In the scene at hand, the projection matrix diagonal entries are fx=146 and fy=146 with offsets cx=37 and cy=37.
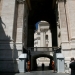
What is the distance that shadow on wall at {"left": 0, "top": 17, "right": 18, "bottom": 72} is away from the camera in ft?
71.2

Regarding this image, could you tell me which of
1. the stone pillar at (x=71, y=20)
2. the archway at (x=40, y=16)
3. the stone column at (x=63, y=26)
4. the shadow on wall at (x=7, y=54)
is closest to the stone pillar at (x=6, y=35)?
the shadow on wall at (x=7, y=54)

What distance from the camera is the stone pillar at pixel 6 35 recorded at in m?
21.8

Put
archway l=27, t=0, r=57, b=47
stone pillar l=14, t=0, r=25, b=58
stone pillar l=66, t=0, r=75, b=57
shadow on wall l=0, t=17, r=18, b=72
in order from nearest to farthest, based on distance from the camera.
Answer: shadow on wall l=0, t=17, r=18, b=72 < stone pillar l=66, t=0, r=75, b=57 < stone pillar l=14, t=0, r=25, b=58 < archway l=27, t=0, r=57, b=47

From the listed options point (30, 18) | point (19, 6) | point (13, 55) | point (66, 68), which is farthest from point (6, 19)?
point (30, 18)

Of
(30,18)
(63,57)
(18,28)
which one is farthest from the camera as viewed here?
(30,18)

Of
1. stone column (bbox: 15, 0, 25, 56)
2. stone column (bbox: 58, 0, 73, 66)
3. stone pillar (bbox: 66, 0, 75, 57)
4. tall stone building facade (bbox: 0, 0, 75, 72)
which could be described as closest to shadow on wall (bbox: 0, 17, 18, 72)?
tall stone building facade (bbox: 0, 0, 75, 72)

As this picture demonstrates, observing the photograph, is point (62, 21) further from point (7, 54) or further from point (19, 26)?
point (7, 54)

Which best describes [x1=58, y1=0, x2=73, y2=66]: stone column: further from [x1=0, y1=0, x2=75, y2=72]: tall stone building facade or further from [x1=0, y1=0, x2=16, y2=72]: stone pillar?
[x1=0, y1=0, x2=16, y2=72]: stone pillar

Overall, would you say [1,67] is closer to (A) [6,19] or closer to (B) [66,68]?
(A) [6,19]

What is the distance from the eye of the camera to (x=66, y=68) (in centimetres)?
2153

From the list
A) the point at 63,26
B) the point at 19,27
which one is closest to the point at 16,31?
the point at 19,27

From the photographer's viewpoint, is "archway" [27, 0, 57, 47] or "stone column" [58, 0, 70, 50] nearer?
"stone column" [58, 0, 70, 50]

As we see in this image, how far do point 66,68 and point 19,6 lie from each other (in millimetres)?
13334

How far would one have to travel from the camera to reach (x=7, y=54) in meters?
22.3
